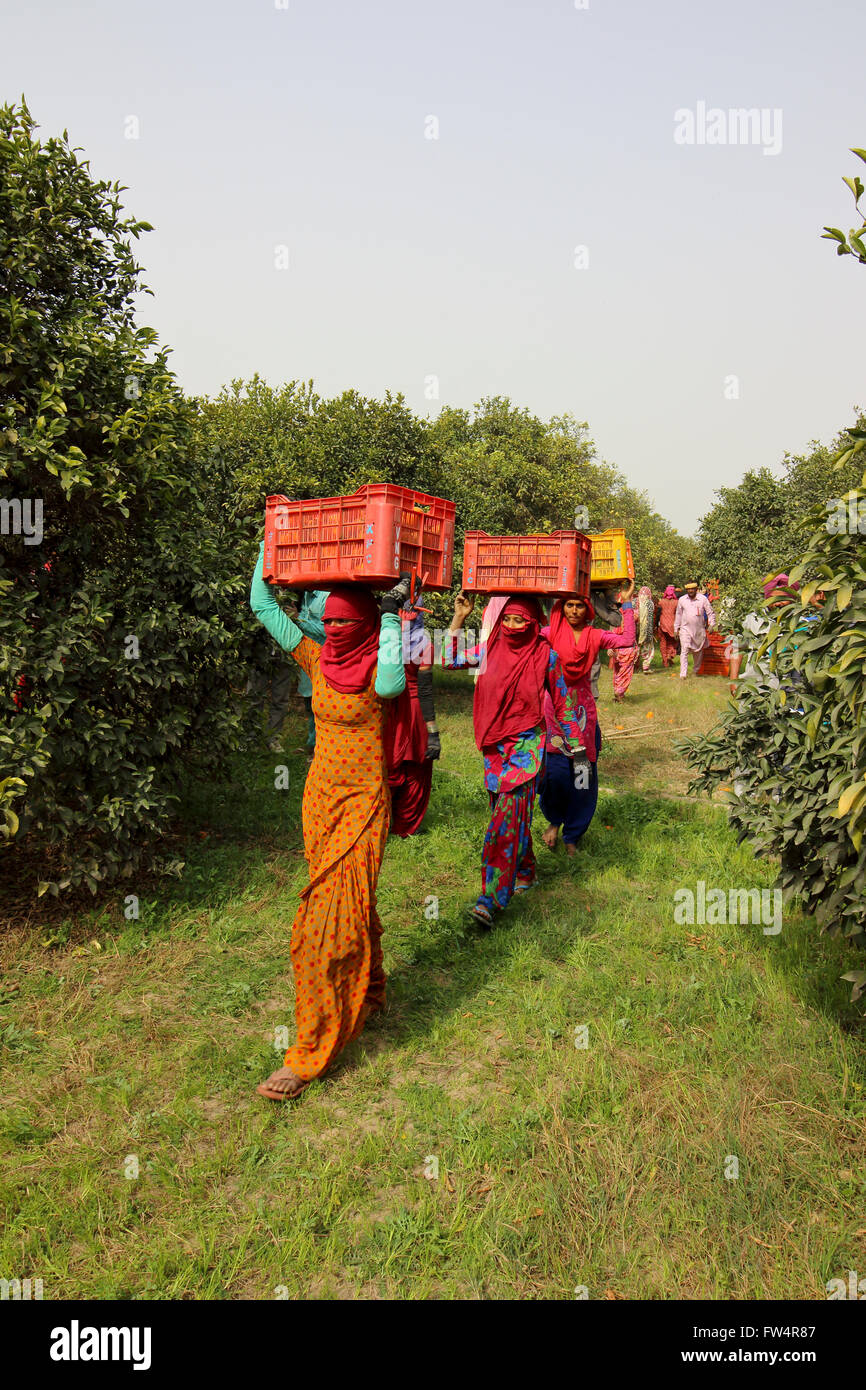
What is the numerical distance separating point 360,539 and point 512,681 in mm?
2376

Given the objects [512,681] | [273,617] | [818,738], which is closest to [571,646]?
[512,681]

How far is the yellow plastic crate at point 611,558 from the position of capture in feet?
27.5

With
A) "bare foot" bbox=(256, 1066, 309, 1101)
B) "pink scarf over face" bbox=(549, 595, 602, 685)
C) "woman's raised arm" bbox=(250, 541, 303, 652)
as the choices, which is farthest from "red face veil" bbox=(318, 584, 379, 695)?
"pink scarf over face" bbox=(549, 595, 602, 685)

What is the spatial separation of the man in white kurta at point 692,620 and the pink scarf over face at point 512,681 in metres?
11.8

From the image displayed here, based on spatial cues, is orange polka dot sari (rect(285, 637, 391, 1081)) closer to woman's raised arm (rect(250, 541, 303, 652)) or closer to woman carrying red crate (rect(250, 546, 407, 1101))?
woman carrying red crate (rect(250, 546, 407, 1101))

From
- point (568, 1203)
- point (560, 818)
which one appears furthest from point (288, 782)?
point (568, 1203)

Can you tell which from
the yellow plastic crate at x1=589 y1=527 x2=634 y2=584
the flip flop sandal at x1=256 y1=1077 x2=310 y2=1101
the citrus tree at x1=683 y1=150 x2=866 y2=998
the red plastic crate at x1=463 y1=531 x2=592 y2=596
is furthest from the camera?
the yellow plastic crate at x1=589 y1=527 x2=634 y2=584

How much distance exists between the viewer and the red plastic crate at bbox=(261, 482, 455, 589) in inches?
154

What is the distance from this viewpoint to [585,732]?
738 cm

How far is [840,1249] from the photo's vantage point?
3.03 metres

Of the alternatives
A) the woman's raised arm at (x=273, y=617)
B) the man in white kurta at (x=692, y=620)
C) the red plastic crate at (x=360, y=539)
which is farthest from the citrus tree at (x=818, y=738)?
the man in white kurta at (x=692, y=620)

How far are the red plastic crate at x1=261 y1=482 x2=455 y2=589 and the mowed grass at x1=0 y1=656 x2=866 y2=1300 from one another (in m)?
2.25
